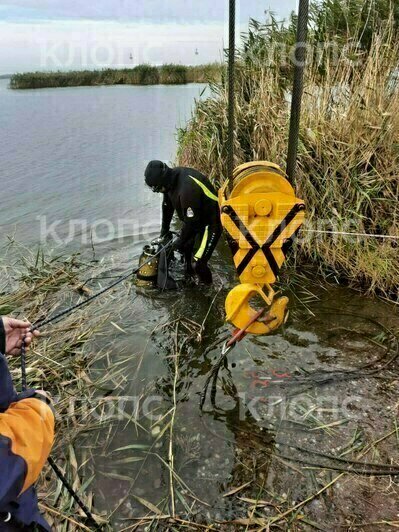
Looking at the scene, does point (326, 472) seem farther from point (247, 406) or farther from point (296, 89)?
point (296, 89)

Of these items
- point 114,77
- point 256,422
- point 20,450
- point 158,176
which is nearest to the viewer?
point 20,450

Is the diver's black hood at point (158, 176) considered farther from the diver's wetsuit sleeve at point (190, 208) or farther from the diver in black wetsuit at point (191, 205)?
the diver's wetsuit sleeve at point (190, 208)

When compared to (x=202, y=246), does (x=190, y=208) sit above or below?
above

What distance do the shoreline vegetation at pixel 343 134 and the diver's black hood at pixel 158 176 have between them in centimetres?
154

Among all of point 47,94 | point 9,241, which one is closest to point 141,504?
point 9,241

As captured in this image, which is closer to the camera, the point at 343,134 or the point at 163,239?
the point at 343,134

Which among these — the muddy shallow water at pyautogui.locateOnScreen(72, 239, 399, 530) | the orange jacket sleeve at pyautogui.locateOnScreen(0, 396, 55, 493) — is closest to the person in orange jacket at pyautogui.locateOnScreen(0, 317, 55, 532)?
the orange jacket sleeve at pyautogui.locateOnScreen(0, 396, 55, 493)

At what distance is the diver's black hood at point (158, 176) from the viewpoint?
16.0 feet

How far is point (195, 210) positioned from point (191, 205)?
0.08 meters

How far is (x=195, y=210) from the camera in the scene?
5.01 metres

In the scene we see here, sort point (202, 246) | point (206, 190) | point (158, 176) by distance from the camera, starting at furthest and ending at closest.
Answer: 1. point (202, 246)
2. point (206, 190)
3. point (158, 176)

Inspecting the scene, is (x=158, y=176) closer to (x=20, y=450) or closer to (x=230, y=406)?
(x=230, y=406)

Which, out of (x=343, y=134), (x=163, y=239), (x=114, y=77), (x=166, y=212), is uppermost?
(x=114, y=77)

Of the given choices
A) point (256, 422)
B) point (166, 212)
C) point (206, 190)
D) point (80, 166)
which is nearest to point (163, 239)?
point (166, 212)
